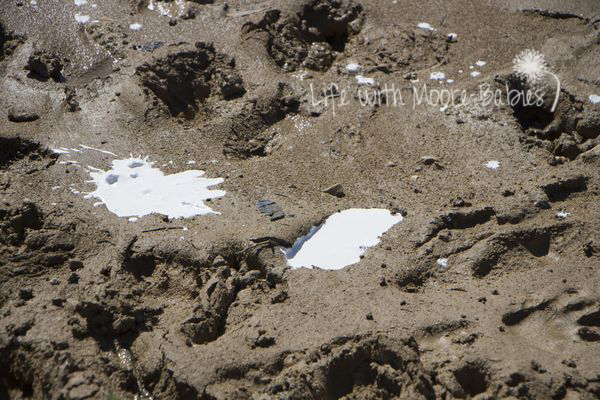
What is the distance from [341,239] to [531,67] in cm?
223

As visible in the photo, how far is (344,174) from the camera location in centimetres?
444

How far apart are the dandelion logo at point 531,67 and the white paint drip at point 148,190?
2301 mm

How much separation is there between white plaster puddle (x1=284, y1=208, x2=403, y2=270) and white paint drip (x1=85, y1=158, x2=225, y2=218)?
1.93 ft

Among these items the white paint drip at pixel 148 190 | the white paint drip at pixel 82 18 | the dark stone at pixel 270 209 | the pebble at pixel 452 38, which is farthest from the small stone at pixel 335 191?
the white paint drip at pixel 82 18

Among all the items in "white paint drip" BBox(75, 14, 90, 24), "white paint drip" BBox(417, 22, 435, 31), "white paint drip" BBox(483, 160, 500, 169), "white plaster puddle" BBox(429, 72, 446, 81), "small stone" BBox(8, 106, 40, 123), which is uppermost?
"white paint drip" BBox(75, 14, 90, 24)

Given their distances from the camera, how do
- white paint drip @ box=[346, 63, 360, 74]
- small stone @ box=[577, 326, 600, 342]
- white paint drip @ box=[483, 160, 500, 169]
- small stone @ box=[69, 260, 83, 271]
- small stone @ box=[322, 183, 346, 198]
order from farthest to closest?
white paint drip @ box=[346, 63, 360, 74], white paint drip @ box=[483, 160, 500, 169], small stone @ box=[322, 183, 346, 198], small stone @ box=[69, 260, 83, 271], small stone @ box=[577, 326, 600, 342]

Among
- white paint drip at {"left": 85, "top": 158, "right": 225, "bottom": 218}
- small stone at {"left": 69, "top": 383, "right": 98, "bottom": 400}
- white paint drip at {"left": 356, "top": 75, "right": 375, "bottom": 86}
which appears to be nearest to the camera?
small stone at {"left": 69, "top": 383, "right": 98, "bottom": 400}

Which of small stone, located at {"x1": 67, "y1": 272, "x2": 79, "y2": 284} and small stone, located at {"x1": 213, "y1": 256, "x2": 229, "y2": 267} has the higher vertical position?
small stone, located at {"x1": 67, "y1": 272, "x2": 79, "y2": 284}

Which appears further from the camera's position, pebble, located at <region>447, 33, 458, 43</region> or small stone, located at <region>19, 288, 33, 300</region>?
pebble, located at <region>447, 33, 458, 43</region>

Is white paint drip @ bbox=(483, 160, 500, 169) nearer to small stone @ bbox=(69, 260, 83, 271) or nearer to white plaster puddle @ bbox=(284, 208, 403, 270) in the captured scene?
white plaster puddle @ bbox=(284, 208, 403, 270)

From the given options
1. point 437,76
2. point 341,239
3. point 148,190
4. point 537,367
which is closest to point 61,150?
point 148,190

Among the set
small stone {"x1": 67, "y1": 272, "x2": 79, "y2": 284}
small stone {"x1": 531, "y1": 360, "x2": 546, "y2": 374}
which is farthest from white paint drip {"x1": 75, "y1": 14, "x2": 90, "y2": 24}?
small stone {"x1": 531, "y1": 360, "x2": 546, "y2": 374}

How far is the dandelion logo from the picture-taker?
5012 millimetres

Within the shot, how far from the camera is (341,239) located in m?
3.86
